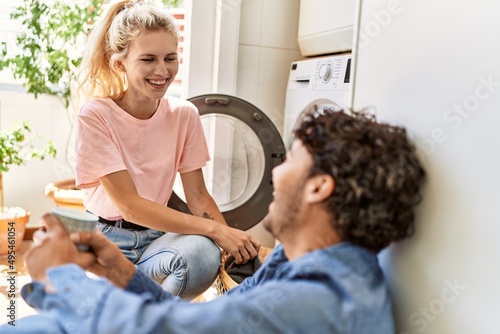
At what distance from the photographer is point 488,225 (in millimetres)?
802

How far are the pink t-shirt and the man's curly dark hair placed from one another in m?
0.88

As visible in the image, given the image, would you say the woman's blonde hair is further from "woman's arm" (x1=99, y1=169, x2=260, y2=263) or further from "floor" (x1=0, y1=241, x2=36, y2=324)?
"floor" (x1=0, y1=241, x2=36, y2=324)

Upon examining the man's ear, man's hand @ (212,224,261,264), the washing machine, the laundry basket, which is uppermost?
the washing machine

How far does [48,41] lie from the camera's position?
2.94 meters

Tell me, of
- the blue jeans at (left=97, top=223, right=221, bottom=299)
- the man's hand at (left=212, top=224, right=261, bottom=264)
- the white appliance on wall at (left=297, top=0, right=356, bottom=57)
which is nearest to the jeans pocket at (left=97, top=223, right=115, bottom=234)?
the blue jeans at (left=97, top=223, right=221, bottom=299)

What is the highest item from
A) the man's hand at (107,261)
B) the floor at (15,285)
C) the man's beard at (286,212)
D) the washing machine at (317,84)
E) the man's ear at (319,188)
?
the washing machine at (317,84)

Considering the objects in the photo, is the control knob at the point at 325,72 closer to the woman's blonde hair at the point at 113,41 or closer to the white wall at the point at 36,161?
the woman's blonde hair at the point at 113,41

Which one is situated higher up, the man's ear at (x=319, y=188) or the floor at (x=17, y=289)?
the man's ear at (x=319, y=188)

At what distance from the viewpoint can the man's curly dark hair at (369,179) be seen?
0.85 metres

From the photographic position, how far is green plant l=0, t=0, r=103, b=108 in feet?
9.41

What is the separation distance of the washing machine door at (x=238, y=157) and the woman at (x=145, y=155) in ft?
0.97

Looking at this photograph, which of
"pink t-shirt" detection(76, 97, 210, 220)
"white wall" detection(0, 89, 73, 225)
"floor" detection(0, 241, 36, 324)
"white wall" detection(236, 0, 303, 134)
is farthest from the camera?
"white wall" detection(0, 89, 73, 225)

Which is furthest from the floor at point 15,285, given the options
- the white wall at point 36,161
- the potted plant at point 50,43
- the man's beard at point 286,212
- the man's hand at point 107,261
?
the man's beard at point 286,212

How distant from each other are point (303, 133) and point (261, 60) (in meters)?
1.77
